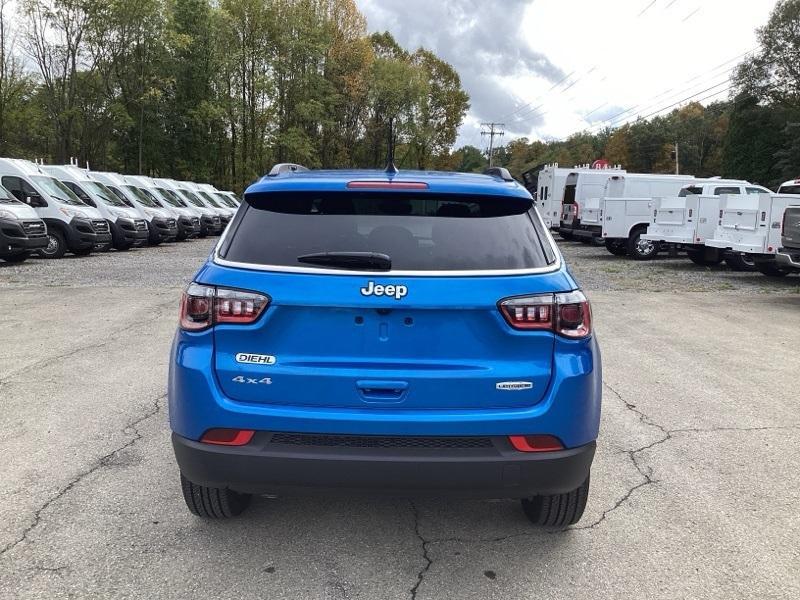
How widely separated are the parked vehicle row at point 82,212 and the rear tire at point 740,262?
12058 millimetres

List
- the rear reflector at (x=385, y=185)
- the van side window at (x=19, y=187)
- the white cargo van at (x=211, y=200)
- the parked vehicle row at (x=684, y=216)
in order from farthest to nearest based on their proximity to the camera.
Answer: the white cargo van at (x=211, y=200) → the van side window at (x=19, y=187) → the parked vehicle row at (x=684, y=216) → the rear reflector at (x=385, y=185)

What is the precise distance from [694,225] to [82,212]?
622 inches

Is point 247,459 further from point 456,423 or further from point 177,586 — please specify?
point 456,423

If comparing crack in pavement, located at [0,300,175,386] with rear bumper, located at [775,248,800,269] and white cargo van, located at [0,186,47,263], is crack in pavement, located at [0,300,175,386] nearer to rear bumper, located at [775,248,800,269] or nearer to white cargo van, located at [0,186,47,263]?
white cargo van, located at [0,186,47,263]

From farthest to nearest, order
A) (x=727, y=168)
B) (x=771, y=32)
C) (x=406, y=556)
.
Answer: (x=727, y=168)
(x=771, y=32)
(x=406, y=556)

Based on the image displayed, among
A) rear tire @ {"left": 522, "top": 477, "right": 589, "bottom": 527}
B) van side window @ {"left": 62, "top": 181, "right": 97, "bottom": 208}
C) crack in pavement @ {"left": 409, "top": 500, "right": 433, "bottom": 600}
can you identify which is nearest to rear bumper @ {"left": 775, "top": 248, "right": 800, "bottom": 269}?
rear tire @ {"left": 522, "top": 477, "right": 589, "bottom": 527}

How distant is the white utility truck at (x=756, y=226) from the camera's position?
13.5m

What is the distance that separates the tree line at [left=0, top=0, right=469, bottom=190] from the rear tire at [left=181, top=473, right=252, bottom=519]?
Result: 115ft

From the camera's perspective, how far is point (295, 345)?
8.86ft

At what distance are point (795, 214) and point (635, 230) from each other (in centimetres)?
800

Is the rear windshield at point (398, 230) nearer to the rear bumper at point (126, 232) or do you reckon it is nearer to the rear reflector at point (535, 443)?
the rear reflector at point (535, 443)

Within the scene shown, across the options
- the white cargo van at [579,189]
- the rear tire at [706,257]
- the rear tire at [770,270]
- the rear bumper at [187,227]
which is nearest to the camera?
the rear tire at [770,270]

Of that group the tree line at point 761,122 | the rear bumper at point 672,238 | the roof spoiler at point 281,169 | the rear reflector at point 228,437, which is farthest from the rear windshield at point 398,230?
the tree line at point 761,122

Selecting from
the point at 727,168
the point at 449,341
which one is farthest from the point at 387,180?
the point at 727,168
